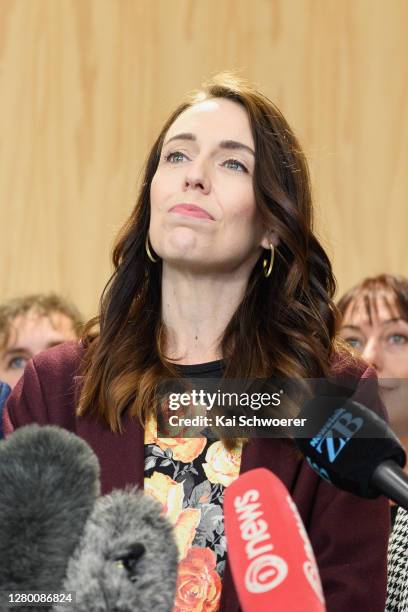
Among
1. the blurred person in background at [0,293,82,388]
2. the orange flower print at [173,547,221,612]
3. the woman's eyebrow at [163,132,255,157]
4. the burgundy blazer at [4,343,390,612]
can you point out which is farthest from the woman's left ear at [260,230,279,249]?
the blurred person in background at [0,293,82,388]

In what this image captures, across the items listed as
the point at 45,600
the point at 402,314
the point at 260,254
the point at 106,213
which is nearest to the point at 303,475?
the point at 260,254

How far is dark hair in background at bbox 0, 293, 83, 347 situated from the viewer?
2109mm

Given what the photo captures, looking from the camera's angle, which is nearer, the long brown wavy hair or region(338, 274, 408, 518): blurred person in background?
the long brown wavy hair

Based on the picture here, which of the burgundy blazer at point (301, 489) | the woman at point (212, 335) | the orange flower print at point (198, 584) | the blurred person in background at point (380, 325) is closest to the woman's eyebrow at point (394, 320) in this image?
the blurred person in background at point (380, 325)

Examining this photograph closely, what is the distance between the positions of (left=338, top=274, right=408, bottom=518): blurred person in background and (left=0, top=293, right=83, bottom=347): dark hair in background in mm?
525

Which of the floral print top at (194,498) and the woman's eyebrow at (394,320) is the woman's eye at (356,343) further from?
the floral print top at (194,498)

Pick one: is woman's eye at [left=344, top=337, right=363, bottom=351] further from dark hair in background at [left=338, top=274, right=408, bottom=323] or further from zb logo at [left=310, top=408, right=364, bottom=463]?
zb logo at [left=310, top=408, right=364, bottom=463]

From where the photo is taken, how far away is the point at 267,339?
1333 mm

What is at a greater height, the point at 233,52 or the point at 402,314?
the point at 233,52

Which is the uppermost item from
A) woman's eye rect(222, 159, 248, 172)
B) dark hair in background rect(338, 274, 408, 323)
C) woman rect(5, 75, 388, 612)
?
woman's eye rect(222, 159, 248, 172)

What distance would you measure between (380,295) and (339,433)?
130 centimetres

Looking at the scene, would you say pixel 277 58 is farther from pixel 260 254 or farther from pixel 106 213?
pixel 260 254

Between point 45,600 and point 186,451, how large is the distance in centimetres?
63

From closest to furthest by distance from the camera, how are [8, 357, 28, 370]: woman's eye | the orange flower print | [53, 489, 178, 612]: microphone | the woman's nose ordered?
[53, 489, 178, 612]: microphone, the orange flower print, the woman's nose, [8, 357, 28, 370]: woman's eye
